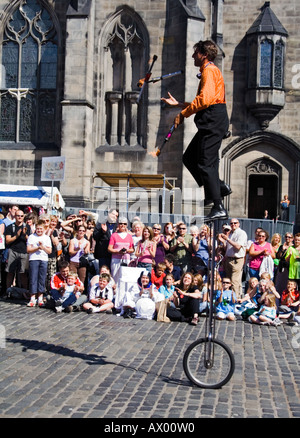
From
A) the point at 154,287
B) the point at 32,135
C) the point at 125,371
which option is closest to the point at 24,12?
the point at 32,135

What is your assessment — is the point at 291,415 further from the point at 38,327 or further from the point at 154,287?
the point at 154,287

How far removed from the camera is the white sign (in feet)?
54.2

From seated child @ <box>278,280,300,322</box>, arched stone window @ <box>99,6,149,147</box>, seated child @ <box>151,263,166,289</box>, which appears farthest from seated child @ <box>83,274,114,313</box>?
arched stone window @ <box>99,6,149,147</box>

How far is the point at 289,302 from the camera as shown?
1105 cm

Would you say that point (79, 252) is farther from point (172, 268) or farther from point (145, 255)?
point (172, 268)

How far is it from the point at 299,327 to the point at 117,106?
14.2 meters

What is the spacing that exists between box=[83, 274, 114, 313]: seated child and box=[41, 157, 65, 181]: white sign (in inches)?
227

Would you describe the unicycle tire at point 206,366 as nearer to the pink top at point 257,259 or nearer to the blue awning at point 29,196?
the pink top at point 257,259

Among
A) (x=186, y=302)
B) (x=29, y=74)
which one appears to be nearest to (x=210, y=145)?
(x=186, y=302)

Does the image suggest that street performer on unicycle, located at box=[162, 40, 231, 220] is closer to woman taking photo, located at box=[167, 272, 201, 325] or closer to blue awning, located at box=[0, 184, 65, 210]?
woman taking photo, located at box=[167, 272, 201, 325]

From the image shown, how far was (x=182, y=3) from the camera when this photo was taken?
21.6m

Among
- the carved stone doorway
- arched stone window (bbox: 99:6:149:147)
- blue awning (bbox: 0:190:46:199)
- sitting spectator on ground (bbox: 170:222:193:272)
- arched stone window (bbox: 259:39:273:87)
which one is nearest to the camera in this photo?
sitting spectator on ground (bbox: 170:222:193:272)

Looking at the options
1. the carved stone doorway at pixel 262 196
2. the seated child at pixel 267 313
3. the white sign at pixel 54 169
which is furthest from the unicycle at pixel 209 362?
the carved stone doorway at pixel 262 196

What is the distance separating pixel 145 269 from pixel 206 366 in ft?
17.1
